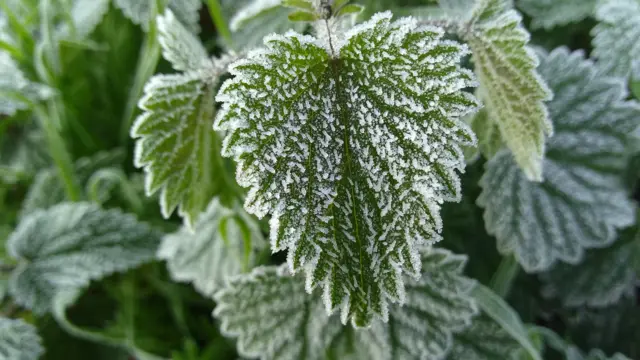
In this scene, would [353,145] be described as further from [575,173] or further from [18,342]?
[18,342]

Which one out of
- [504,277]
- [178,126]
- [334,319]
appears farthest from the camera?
[504,277]

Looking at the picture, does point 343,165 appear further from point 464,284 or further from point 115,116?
point 115,116

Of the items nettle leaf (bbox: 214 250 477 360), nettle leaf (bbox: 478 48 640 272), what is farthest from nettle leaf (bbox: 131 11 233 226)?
nettle leaf (bbox: 478 48 640 272)

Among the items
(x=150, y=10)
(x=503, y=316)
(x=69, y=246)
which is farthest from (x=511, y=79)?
(x=69, y=246)

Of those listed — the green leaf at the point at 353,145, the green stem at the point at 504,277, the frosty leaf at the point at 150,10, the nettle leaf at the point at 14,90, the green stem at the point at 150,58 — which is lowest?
the green stem at the point at 504,277

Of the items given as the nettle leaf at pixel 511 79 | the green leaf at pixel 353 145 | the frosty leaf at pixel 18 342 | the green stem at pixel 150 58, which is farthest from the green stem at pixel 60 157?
the nettle leaf at pixel 511 79

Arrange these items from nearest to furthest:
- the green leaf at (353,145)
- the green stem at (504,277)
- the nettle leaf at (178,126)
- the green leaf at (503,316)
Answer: the green leaf at (353,145), the nettle leaf at (178,126), the green leaf at (503,316), the green stem at (504,277)

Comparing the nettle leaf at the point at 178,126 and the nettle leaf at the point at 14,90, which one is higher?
the nettle leaf at the point at 14,90

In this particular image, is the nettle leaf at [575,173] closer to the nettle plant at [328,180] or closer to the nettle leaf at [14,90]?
the nettle plant at [328,180]
